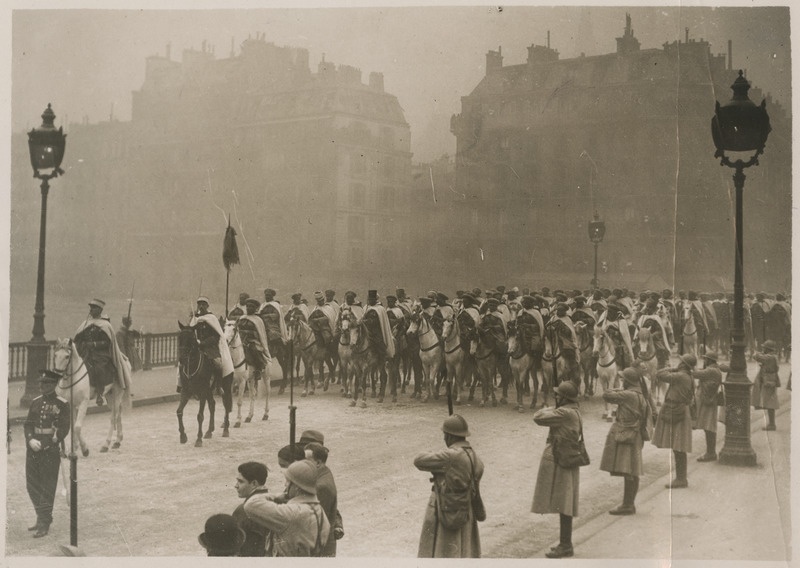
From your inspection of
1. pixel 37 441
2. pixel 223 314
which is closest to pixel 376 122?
pixel 223 314

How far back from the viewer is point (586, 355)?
10.4m

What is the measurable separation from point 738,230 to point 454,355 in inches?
151

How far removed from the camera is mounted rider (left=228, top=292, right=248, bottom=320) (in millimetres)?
10039

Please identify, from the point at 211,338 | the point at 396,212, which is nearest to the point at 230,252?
the point at 211,338

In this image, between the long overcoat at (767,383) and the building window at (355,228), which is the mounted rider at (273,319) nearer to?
the building window at (355,228)

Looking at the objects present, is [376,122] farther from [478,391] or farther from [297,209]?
[478,391]

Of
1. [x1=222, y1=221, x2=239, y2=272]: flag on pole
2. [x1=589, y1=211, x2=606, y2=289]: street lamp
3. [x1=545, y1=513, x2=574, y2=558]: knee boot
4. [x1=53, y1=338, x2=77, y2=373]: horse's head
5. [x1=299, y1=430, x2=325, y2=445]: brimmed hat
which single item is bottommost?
[x1=545, y1=513, x2=574, y2=558]: knee boot

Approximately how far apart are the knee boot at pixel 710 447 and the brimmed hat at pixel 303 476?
5.77 meters

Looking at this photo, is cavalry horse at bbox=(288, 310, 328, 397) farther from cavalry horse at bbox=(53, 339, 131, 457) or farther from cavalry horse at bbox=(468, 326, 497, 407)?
cavalry horse at bbox=(53, 339, 131, 457)

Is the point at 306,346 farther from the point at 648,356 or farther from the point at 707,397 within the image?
the point at 707,397

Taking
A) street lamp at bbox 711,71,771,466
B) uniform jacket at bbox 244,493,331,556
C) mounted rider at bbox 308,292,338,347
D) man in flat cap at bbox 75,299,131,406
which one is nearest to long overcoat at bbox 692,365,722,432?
street lamp at bbox 711,71,771,466

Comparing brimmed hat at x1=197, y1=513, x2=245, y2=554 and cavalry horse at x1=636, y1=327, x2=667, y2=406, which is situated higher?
cavalry horse at x1=636, y1=327, x2=667, y2=406

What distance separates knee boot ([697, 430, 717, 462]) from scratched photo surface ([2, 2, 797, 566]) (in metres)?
0.14

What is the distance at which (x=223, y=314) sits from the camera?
10109 millimetres
